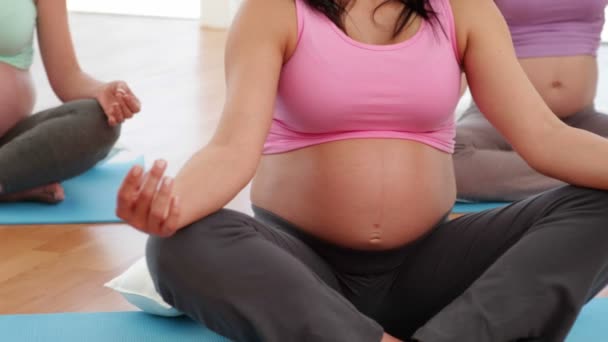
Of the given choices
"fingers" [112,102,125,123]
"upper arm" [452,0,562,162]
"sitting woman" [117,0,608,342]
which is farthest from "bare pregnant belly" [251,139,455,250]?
"fingers" [112,102,125,123]

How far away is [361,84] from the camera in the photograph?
145 centimetres

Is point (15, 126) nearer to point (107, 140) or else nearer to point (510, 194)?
point (107, 140)

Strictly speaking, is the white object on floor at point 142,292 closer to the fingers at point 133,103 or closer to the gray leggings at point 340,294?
the gray leggings at point 340,294

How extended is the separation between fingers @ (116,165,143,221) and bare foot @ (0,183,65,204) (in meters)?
1.38

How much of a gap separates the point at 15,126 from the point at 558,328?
1699 mm

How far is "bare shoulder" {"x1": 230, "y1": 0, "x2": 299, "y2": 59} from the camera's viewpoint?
142 centimetres

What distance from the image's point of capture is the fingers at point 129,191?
107 cm

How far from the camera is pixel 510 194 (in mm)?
2615

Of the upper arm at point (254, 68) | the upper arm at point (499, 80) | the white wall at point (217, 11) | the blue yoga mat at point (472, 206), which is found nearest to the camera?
the upper arm at point (254, 68)

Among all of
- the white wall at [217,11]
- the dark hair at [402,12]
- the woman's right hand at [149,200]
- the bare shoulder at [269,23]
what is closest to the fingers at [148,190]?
the woman's right hand at [149,200]

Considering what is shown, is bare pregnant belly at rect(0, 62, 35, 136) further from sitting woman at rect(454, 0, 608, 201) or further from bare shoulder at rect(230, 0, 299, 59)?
sitting woman at rect(454, 0, 608, 201)

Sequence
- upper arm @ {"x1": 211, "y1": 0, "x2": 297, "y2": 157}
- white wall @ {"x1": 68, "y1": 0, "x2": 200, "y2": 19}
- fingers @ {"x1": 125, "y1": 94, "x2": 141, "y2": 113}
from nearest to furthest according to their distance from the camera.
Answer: upper arm @ {"x1": 211, "y1": 0, "x2": 297, "y2": 157} < fingers @ {"x1": 125, "y1": 94, "x2": 141, "y2": 113} < white wall @ {"x1": 68, "y1": 0, "x2": 200, "y2": 19}

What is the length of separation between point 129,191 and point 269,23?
18.0 inches

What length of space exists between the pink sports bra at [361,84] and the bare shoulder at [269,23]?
0.01m
